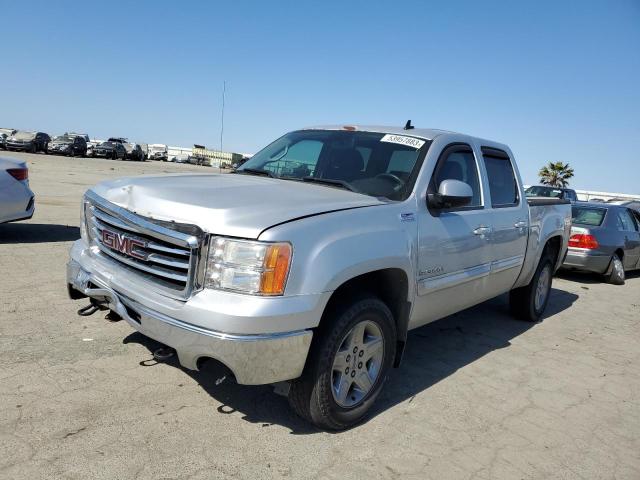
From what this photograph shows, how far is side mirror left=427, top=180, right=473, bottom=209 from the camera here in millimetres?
3580

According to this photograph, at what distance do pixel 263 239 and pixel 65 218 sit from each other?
8.75 metres

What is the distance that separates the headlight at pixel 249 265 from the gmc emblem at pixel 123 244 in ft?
1.83

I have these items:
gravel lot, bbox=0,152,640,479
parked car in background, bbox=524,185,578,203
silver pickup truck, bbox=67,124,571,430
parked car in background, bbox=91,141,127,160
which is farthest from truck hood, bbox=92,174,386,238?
parked car in background, bbox=91,141,127,160

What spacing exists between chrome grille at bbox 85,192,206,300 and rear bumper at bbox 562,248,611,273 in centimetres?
799

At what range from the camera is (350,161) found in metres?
A: 4.08

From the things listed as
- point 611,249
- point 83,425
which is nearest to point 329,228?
point 83,425

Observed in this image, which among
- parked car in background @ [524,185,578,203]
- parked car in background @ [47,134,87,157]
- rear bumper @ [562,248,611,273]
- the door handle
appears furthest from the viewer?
parked car in background @ [47,134,87,157]

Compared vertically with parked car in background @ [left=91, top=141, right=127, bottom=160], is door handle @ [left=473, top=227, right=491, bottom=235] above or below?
above

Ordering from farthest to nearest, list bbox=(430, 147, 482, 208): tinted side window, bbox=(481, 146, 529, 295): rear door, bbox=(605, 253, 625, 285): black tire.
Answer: bbox=(605, 253, 625, 285): black tire < bbox=(481, 146, 529, 295): rear door < bbox=(430, 147, 482, 208): tinted side window

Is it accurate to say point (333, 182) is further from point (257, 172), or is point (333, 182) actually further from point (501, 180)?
point (501, 180)

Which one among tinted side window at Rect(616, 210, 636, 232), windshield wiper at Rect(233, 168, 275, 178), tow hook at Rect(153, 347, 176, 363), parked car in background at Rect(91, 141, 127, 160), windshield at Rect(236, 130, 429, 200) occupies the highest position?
windshield at Rect(236, 130, 429, 200)

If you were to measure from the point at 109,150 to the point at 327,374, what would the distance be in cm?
4455

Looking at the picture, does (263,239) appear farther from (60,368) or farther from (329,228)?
(60,368)

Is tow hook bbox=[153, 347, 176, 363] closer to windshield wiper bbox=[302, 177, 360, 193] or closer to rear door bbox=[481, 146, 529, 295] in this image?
windshield wiper bbox=[302, 177, 360, 193]
